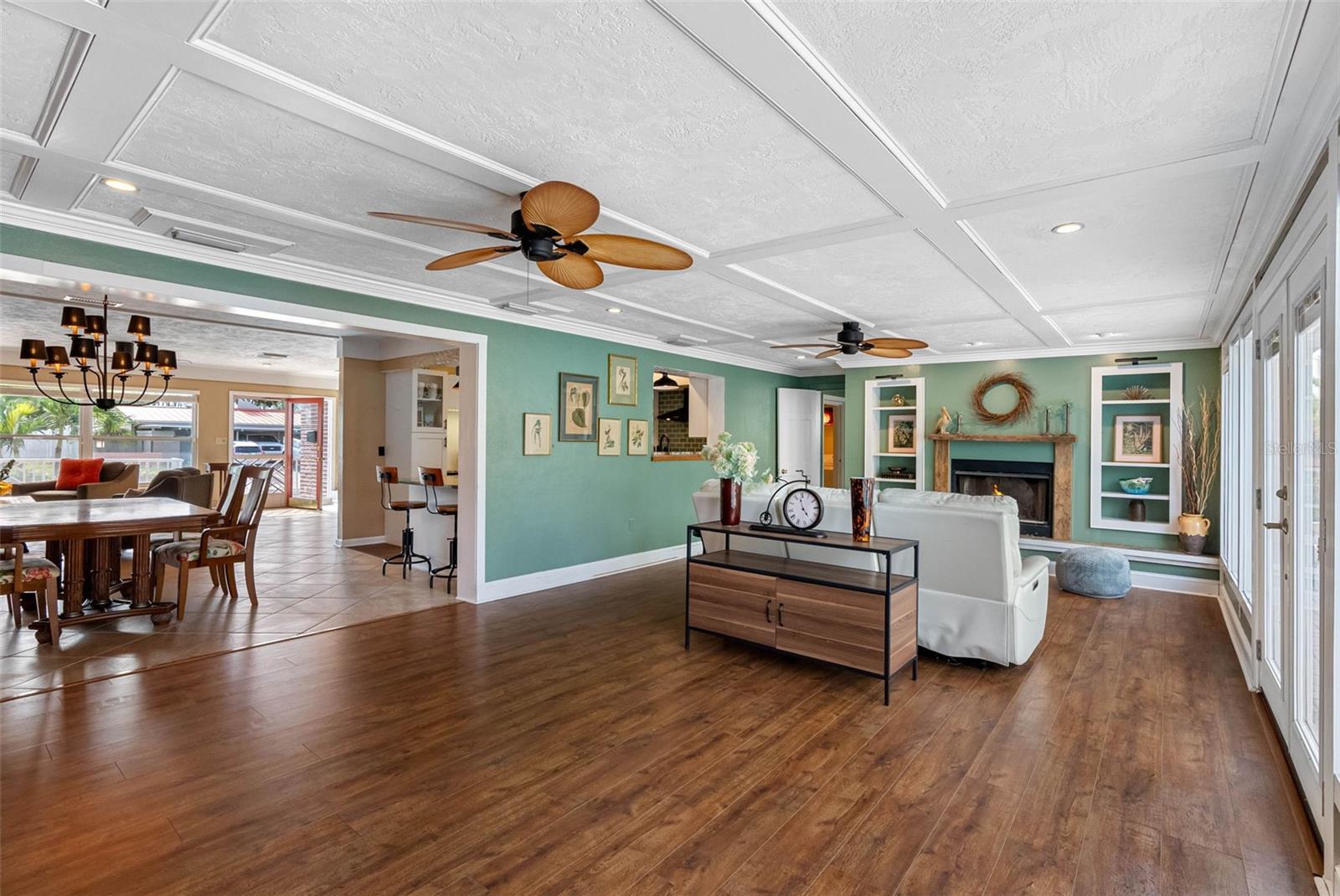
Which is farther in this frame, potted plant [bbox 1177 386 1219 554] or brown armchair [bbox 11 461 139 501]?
brown armchair [bbox 11 461 139 501]

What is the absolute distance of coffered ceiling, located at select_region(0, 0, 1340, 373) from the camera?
1668 millimetres

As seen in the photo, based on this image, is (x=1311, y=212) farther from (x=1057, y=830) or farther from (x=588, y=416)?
(x=588, y=416)

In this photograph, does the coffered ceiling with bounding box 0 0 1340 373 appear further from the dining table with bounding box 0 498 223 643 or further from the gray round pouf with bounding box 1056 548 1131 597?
the gray round pouf with bounding box 1056 548 1131 597

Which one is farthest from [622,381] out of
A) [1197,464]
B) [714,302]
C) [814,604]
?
[1197,464]

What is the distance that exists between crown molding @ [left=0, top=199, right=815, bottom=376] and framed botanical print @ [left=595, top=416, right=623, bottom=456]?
32.3 inches

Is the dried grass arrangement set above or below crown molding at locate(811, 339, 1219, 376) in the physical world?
below

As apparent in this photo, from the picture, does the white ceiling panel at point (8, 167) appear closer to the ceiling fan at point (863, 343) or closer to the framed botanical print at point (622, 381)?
the framed botanical print at point (622, 381)

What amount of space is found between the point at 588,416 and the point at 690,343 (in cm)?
156

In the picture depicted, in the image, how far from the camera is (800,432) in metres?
9.19

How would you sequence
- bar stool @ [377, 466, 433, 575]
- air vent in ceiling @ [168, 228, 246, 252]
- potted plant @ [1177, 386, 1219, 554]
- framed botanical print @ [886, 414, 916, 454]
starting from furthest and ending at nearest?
1. framed botanical print @ [886, 414, 916, 454]
2. bar stool @ [377, 466, 433, 575]
3. potted plant @ [1177, 386, 1219, 554]
4. air vent in ceiling @ [168, 228, 246, 252]

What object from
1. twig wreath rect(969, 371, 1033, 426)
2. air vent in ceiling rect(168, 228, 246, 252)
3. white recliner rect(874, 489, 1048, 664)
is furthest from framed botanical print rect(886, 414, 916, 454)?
air vent in ceiling rect(168, 228, 246, 252)

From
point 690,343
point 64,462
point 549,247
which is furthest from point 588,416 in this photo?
point 64,462

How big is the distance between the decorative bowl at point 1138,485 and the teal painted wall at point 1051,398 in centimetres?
35

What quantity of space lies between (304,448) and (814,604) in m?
11.3
